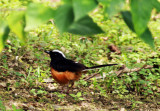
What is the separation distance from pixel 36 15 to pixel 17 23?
0.48ft

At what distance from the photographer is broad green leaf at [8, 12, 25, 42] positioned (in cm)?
108

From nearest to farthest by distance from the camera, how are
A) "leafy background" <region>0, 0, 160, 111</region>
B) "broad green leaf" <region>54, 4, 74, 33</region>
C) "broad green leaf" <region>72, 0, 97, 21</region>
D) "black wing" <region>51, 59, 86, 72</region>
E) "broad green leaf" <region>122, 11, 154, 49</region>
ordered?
1. "broad green leaf" <region>72, 0, 97, 21</region>
2. "broad green leaf" <region>54, 4, 74, 33</region>
3. "broad green leaf" <region>122, 11, 154, 49</region>
4. "leafy background" <region>0, 0, 160, 111</region>
5. "black wing" <region>51, 59, 86, 72</region>

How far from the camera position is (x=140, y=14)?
3.37ft

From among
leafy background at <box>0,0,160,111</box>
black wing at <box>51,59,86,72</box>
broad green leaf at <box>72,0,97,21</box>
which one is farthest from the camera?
black wing at <box>51,59,86,72</box>

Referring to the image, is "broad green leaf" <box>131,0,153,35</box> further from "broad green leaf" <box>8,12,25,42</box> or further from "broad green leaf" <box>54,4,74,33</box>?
"broad green leaf" <box>8,12,25,42</box>

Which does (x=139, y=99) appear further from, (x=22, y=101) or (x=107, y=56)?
(x=22, y=101)

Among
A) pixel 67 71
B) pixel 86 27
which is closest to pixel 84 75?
pixel 67 71

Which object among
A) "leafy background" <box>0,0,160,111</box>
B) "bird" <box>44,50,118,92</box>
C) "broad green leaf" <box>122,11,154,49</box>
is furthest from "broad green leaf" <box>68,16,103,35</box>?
"bird" <box>44,50,118,92</box>

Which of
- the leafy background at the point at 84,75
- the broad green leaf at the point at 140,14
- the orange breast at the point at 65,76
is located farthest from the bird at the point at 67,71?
the broad green leaf at the point at 140,14

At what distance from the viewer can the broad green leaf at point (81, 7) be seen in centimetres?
92

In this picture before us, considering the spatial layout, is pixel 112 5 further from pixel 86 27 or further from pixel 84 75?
pixel 84 75

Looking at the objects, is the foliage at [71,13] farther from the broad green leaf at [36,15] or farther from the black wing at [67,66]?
the black wing at [67,66]

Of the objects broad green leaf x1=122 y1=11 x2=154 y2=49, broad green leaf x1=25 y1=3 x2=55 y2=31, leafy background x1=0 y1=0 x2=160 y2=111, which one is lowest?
leafy background x1=0 y1=0 x2=160 y2=111

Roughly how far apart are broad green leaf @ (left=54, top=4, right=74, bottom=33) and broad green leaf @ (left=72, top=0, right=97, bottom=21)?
69 mm
